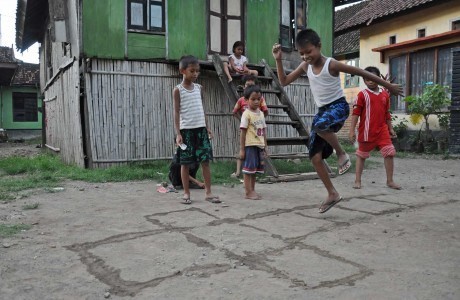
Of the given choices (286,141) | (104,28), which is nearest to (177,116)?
(286,141)

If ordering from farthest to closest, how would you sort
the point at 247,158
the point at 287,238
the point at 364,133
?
the point at 364,133 → the point at 247,158 → the point at 287,238

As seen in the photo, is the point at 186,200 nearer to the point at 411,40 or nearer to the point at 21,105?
the point at 411,40

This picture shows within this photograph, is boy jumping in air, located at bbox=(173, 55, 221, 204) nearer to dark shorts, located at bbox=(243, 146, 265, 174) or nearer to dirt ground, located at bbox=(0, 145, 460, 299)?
dirt ground, located at bbox=(0, 145, 460, 299)

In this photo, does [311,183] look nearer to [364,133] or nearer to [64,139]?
[364,133]

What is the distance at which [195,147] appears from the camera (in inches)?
177

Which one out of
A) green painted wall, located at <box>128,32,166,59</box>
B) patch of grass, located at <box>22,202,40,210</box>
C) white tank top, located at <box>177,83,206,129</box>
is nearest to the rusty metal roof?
green painted wall, located at <box>128,32,166,59</box>

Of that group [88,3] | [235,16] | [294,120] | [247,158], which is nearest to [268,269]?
[247,158]

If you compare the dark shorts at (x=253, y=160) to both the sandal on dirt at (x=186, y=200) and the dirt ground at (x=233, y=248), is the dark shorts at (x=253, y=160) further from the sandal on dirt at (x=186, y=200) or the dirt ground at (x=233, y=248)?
the sandal on dirt at (x=186, y=200)

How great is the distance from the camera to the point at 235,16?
30.6 ft

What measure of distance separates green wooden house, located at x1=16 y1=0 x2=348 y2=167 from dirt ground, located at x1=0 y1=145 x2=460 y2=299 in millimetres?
3023

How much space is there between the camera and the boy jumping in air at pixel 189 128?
4418 millimetres

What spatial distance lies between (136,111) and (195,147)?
3.69 meters

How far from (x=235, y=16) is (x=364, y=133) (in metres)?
4.97

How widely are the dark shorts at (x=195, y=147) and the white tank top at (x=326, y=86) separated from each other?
1319 mm
